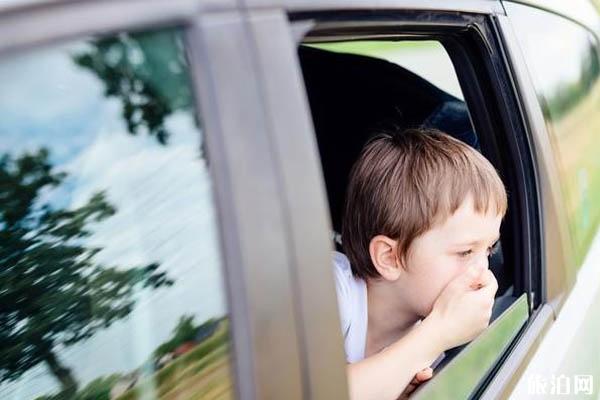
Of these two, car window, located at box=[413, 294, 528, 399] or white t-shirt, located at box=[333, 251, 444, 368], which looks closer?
car window, located at box=[413, 294, 528, 399]

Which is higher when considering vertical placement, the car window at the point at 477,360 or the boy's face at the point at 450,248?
the boy's face at the point at 450,248

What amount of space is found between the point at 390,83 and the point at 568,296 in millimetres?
897

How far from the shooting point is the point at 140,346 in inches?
40.0

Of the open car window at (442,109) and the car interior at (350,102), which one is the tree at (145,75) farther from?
the car interior at (350,102)

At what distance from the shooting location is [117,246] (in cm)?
99

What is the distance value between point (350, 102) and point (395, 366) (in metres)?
1.29

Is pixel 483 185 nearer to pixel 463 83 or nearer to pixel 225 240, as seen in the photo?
pixel 463 83

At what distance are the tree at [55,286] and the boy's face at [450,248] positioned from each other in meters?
1.03

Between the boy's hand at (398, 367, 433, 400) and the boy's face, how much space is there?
37 centimetres

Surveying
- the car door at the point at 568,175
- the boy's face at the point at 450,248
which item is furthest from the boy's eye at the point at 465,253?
the car door at the point at 568,175

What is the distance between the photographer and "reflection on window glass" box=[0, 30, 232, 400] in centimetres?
95

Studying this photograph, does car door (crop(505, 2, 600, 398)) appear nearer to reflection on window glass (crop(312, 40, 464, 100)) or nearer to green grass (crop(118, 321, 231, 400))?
reflection on window glass (crop(312, 40, 464, 100))

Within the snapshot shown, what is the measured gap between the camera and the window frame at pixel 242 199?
0.99 metres

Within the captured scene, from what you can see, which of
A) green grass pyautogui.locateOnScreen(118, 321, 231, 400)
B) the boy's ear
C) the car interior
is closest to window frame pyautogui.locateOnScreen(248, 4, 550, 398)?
green grass pyautogui.locateOnScreen(118, 321, 231, 400)
